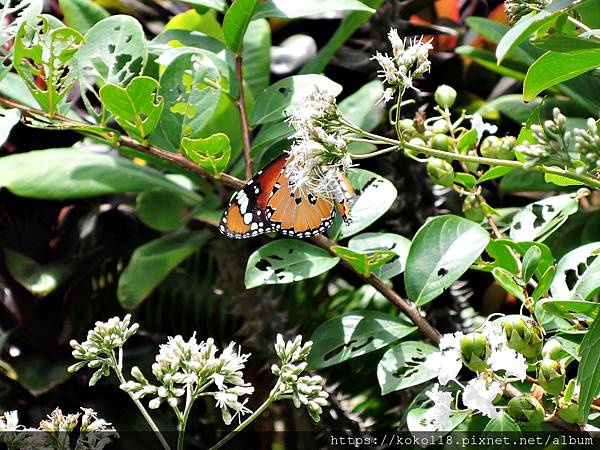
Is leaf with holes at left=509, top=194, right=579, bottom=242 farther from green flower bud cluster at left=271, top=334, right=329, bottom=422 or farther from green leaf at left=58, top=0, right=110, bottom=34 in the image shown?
green leaf at left=58, top=0, right=110, bottom=34

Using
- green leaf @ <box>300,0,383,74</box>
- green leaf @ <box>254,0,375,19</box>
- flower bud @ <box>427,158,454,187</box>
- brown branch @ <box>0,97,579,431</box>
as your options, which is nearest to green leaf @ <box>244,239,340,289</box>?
brown branch @ <box>0,97,579,431</box>

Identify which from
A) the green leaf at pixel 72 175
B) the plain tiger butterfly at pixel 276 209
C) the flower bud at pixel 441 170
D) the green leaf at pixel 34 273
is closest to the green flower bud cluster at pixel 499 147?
the flower bud at pixel 441 170

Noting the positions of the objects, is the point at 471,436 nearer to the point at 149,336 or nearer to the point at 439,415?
the point at 439,415

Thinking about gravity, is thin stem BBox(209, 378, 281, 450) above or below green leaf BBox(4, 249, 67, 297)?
above

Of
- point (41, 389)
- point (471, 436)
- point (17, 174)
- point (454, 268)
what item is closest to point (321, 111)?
point (454, 268)

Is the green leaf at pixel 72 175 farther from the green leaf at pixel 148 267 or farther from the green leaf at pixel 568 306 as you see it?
the green leaf at pixel 568 306
